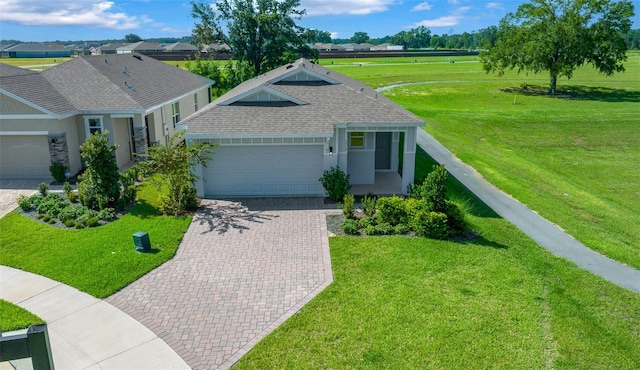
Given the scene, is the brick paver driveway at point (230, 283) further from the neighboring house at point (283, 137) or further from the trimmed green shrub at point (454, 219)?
the trimmed green shrub at point (454, 219)

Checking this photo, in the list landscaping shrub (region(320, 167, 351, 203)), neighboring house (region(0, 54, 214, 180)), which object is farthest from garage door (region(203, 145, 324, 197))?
neighboring house (region(0, 54, 214, 180))

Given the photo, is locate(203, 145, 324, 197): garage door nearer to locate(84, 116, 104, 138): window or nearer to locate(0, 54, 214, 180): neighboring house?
locate(0, 54, 214, 180): neighboring house

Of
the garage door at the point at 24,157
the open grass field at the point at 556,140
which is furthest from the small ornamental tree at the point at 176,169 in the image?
the open grass field at the point at 556,140

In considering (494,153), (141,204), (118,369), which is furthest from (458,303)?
(494,153)

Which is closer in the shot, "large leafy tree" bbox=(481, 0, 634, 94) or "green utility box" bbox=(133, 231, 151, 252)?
"green utility box" bbox=(133, 231, 151, 252)

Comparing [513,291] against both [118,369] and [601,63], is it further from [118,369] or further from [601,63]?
[601,63]

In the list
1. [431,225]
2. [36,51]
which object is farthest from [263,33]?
[36,51]

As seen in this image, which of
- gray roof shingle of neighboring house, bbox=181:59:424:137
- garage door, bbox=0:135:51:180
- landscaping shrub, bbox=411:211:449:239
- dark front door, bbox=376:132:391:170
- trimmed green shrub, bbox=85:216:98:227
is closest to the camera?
landscaping shrub, bbox=411:211:449:239
